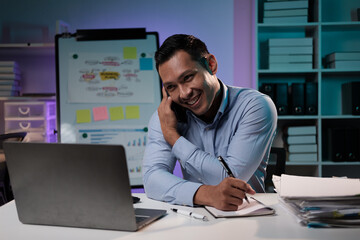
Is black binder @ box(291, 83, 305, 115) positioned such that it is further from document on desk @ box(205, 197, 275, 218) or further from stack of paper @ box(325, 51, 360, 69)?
document on desk @ box(205, 197, 275, 218)

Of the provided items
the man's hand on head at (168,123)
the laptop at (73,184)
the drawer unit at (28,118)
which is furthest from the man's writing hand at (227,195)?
the drawer unit at (28,118)

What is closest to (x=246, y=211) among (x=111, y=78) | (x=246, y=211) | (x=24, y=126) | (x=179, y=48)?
(x=246, y=211)

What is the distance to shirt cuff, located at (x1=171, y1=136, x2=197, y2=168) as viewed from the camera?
56.4 inches

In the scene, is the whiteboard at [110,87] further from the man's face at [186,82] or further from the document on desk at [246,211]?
the document on desk at [246,211]

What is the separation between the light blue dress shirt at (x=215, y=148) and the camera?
52.7 inches

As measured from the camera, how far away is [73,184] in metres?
0.90

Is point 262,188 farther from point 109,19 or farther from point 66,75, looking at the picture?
point 109,19

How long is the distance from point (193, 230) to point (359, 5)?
3201 millimetres

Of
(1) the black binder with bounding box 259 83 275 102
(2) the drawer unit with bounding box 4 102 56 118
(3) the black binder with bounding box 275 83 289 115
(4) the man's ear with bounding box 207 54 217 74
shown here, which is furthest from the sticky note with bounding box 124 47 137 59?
(4) the man's ear with bounding box 207 54 217 74

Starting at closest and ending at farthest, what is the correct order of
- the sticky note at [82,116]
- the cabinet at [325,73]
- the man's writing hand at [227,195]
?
the man's writing hand at [227,195] < the sticky note at [82,116] < the cabinet at [325,73]

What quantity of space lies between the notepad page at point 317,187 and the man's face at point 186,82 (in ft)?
1.81

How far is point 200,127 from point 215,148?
0.11 meters

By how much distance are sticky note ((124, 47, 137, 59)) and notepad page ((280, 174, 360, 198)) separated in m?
2.11

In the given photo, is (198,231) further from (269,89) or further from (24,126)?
(24,126)
